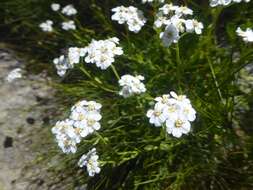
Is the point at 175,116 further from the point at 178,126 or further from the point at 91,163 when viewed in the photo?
the point at 91,163

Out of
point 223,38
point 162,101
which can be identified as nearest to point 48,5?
point 223,38

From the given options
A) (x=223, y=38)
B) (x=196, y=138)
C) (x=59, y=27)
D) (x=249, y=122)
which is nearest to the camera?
(x=196, y=138)

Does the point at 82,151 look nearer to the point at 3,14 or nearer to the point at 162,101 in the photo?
the point at 162,101

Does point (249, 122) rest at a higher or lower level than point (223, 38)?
lower

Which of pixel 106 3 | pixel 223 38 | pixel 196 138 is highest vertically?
pixel 106 3

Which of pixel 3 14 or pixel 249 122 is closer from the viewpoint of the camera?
pixel 249 122

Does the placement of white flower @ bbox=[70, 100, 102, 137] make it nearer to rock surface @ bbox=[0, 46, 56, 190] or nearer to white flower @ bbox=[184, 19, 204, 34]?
white flower @ bbox=[184, 19, 204, 34]

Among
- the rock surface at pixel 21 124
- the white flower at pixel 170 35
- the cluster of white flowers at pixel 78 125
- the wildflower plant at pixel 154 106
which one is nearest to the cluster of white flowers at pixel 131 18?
the wildflower plant at pixel 154 106

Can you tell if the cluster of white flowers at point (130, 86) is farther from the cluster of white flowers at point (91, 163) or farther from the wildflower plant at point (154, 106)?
the cluster of white flowers at point (91, 163)
